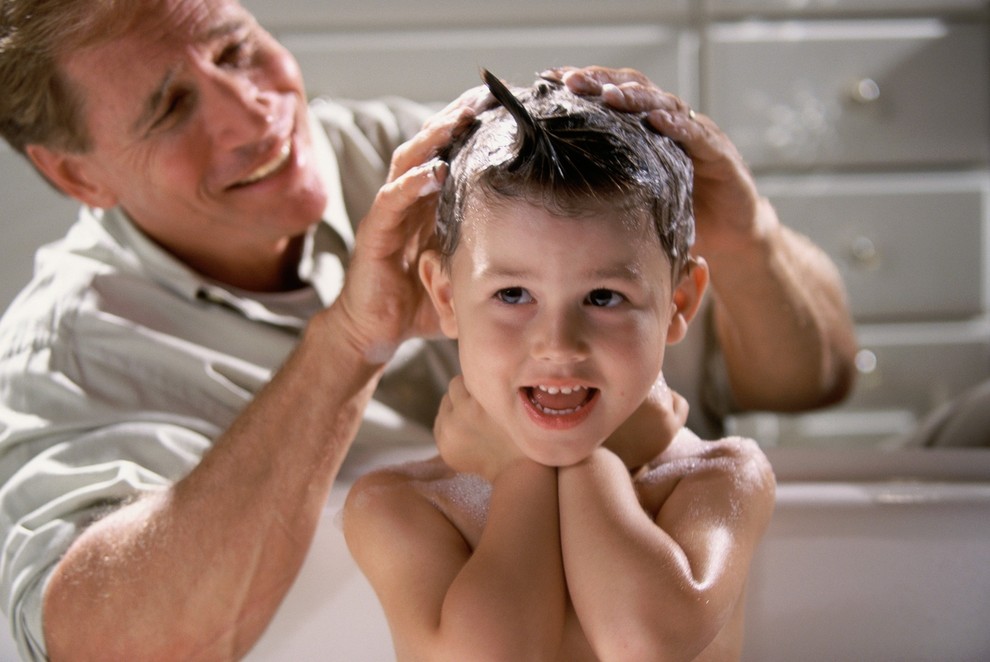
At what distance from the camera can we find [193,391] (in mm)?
688

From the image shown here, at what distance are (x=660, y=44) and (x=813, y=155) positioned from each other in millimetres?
273

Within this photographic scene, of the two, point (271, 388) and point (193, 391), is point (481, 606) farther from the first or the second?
point (193, 391)

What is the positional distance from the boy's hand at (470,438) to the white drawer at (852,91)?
0.78m

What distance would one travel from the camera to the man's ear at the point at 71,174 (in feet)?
2.35

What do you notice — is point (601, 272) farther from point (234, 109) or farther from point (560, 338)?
point (234, 109)

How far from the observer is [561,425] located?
0.42 m

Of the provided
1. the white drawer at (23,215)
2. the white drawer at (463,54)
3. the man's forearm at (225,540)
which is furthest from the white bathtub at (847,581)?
the white drawer at (463,54)

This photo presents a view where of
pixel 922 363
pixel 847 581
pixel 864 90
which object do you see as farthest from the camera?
pixel 922 363

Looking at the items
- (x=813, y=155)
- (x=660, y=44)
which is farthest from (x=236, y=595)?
(x=813, y=155)

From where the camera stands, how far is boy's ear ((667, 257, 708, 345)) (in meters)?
0.46

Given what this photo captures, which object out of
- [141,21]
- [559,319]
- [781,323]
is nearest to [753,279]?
[781,323]

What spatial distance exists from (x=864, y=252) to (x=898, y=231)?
0.05 metres

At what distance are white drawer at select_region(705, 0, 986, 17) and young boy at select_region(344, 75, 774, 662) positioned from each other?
80 centimetres

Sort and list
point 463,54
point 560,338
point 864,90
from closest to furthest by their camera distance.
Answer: point 560,338
point 463,54
point 864,90
